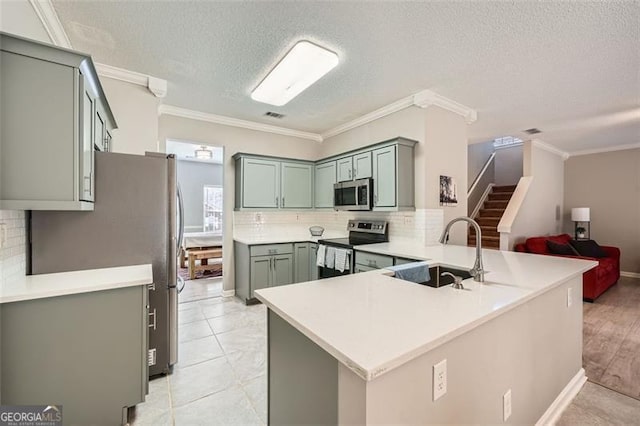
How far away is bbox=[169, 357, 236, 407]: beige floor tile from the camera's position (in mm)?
1963

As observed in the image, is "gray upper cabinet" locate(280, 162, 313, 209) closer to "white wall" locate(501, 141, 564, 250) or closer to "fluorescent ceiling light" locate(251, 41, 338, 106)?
"fluorescent ceiling light" locate(251, 41, 338, 106)

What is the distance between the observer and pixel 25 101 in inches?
54.2

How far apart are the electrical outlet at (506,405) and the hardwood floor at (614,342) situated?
144cm

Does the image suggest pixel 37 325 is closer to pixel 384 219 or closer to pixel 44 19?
pixel 44 19

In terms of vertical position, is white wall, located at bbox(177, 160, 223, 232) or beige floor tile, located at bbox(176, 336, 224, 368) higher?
white wall, located at bbox(177, 160, 223, 232)

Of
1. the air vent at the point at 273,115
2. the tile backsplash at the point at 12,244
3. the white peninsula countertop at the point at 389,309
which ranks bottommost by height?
the white peninsula countertop at the point at 389,309

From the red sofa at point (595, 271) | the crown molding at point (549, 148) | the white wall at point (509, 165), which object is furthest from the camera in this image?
the white wall at point (509, 165)

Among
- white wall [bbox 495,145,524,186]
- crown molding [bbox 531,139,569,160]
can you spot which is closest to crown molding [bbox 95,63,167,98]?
crown molding [bbox 531,139,569,160]

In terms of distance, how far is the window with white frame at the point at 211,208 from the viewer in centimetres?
841

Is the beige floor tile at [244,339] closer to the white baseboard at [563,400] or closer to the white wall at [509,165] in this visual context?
the white baseboard at [563,400]

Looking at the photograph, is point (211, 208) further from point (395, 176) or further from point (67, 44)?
point (395, 176)

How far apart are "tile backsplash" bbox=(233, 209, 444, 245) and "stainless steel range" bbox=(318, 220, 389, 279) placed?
0.12m

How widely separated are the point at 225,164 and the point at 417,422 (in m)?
3.83

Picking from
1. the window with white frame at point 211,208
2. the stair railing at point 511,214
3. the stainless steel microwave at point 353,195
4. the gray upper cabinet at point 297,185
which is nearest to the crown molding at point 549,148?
the stair railing at point 511,214
